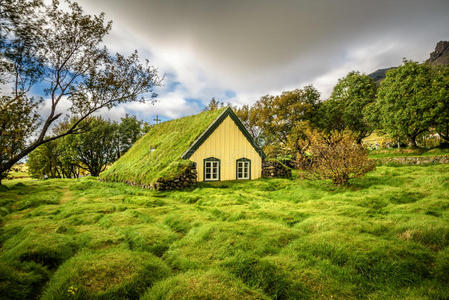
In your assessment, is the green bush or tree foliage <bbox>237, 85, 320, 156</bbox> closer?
the green bush

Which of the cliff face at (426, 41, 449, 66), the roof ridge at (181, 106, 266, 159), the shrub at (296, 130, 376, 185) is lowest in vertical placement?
the shrub at (296, 130, 376, 185)

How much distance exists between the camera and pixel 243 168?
54.7 ft

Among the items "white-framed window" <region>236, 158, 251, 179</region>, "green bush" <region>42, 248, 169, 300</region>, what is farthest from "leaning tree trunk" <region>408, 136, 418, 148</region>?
"green bush" <region>42, 248, 169, 300</region>

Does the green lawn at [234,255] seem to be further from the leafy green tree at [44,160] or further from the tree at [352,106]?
the tree at [352,106]

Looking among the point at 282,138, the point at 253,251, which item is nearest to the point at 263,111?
the point at 282,138

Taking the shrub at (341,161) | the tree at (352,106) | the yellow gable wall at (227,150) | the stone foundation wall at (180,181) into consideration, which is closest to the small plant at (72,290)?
the stone foundation wall at (180,181)

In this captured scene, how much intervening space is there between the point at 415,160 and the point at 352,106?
15.7m

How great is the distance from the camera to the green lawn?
3152 mm

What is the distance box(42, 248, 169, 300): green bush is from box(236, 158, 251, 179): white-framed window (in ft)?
41.6

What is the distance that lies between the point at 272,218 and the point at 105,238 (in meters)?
4.99

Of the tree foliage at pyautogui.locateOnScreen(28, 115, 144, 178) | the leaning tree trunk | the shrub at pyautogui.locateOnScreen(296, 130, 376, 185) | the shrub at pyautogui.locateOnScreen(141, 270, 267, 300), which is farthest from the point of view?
the tree foliage at pyautogui.locateOnScreen(28, 115, 144, 178)

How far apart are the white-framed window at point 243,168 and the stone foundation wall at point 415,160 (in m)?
18.2

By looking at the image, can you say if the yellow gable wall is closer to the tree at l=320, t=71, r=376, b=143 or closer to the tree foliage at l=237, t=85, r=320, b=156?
the tree foliage at l=237, t=85, r=320, b=156

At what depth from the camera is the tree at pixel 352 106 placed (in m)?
33.4
